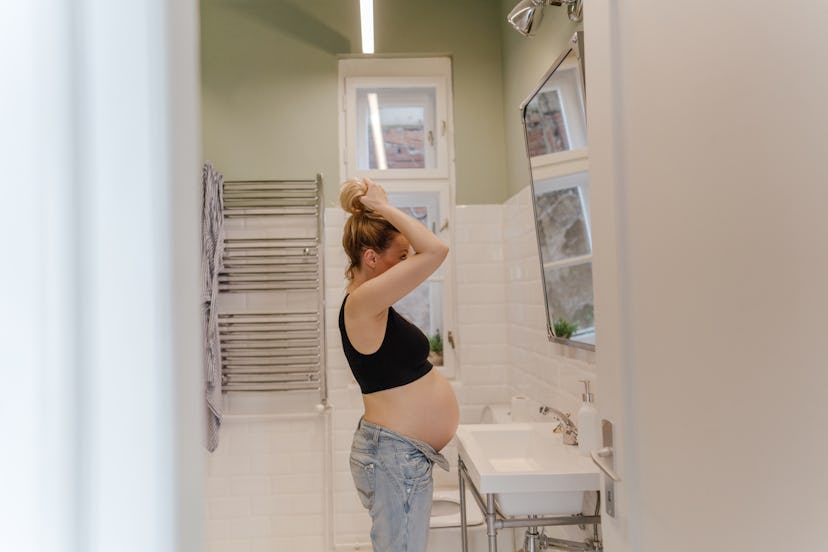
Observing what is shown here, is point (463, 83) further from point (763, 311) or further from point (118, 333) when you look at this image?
point (118, 333)

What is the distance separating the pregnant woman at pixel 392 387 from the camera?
73.5 inches

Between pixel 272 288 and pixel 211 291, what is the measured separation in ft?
1.09

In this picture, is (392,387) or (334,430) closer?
(392,387)

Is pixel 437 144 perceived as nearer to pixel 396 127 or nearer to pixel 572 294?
pixel 396 127

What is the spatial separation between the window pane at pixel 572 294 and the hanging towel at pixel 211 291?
1.76 m

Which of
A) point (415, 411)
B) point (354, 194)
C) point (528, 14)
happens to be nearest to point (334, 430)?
point (415, 411)

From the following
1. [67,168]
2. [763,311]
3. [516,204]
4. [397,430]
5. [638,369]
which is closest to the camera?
[67,168]

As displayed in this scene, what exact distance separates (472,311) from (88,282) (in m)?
3.20

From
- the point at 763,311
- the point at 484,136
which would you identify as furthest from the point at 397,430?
the point at 484,136

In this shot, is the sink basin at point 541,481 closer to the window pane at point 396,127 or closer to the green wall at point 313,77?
the green wall at point 313,77

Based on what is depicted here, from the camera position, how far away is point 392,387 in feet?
6.36

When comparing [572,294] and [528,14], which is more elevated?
[528,14]

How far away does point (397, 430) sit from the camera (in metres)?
1.91

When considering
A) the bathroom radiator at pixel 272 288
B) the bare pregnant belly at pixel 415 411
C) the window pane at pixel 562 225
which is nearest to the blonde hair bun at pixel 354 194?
the bare pregnant belly at pixel 415 411
